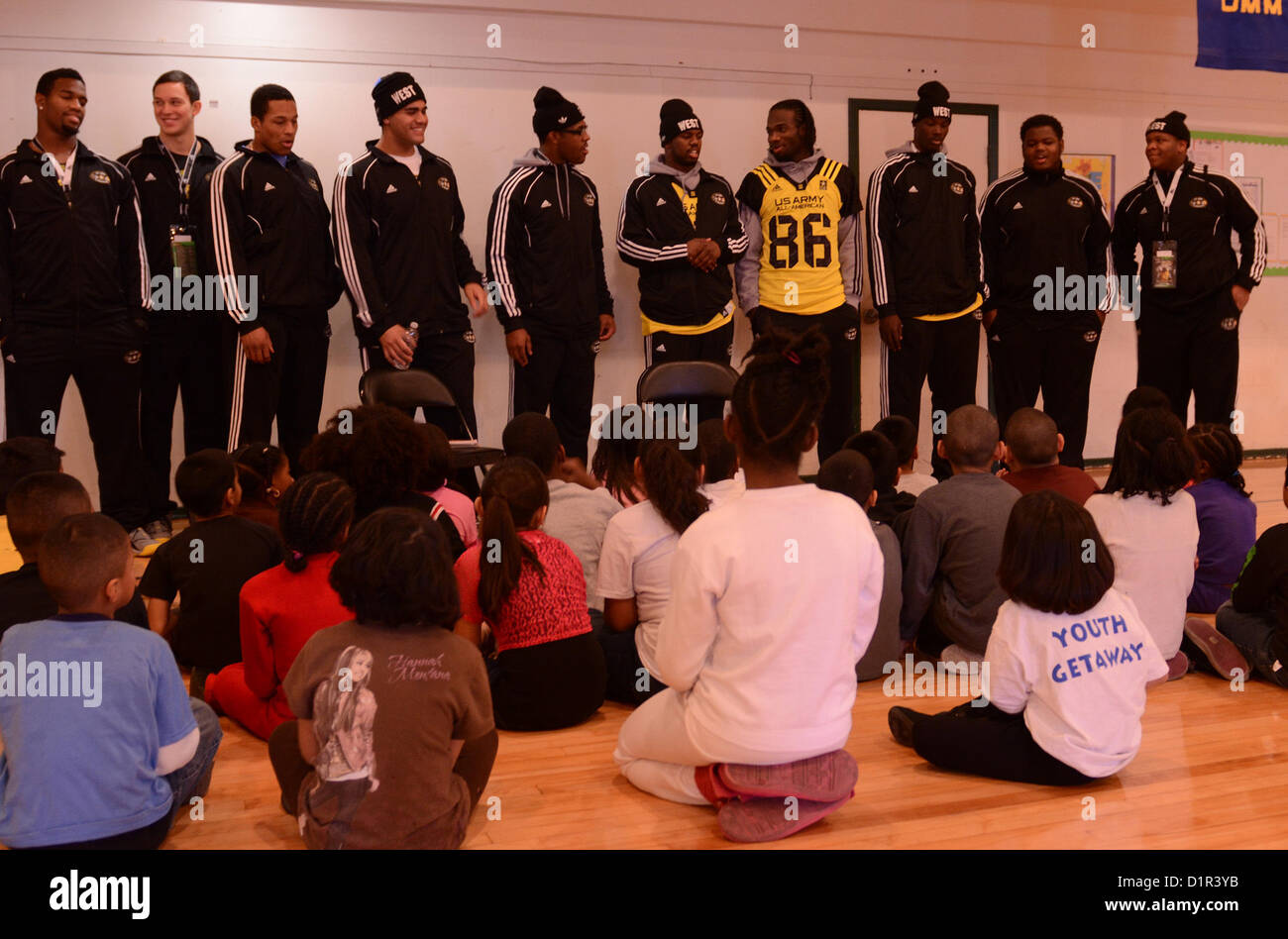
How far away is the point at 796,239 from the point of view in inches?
224

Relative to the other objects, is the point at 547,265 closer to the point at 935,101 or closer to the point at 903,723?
the point at 935,101

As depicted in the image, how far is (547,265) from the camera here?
211 inches

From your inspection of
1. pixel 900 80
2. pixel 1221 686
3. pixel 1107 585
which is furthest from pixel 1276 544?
pixel 900 80

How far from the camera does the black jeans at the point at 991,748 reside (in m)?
2.57

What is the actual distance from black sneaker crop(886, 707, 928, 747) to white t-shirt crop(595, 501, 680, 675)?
1.98ft

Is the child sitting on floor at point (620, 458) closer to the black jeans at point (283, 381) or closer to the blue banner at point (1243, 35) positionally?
the black jeans at point (283, 381)

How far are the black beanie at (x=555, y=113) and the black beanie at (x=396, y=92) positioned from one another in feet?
1.97

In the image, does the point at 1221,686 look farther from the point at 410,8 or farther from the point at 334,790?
the point at 410,8

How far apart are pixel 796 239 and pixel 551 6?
173 cm

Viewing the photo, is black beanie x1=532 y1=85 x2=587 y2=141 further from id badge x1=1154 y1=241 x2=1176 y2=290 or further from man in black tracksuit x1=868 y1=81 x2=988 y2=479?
id badge x1=1154 y1=241 x2=1176 y2=290

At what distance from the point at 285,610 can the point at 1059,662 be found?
1.67m

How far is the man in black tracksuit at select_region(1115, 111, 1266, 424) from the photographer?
5867mm

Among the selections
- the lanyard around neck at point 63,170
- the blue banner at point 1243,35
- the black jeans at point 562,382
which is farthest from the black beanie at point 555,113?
the blue banner at point 1243,35

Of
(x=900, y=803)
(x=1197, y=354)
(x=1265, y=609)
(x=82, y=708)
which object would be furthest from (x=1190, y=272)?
(x=82, y=708)
